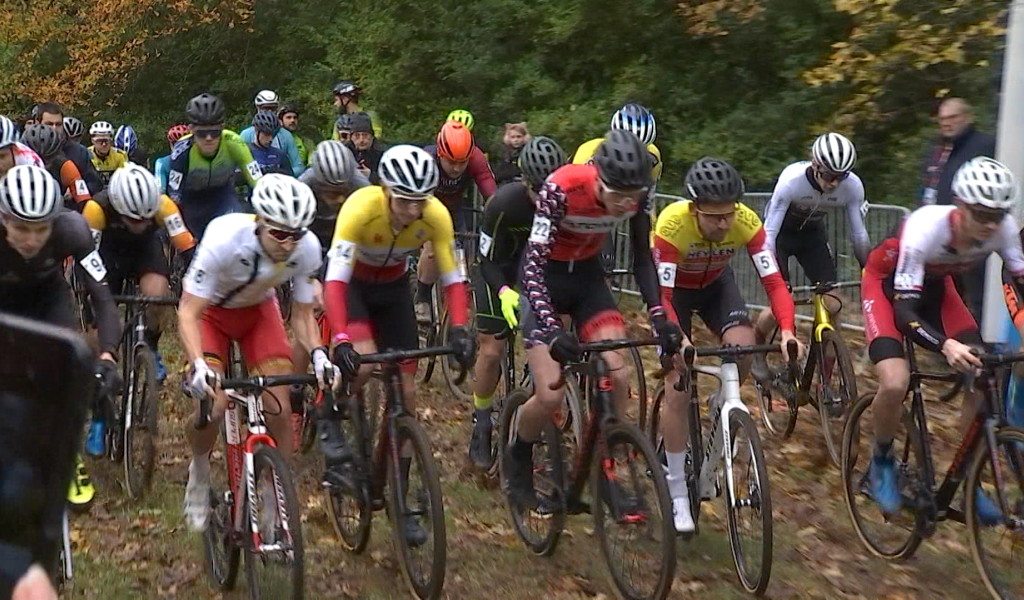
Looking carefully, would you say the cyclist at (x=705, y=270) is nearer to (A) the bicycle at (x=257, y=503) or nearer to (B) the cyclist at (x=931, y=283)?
(B) the cyclist at (x=931, y=283)

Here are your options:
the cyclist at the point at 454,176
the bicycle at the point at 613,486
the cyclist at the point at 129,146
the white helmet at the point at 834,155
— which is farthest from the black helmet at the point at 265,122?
the bicycle at the point at 613,486

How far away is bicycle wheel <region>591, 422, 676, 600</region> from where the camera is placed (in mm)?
5125

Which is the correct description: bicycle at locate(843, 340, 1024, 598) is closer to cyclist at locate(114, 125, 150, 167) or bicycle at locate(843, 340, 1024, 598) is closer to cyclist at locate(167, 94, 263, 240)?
cyclist at locate(167, 94, 263, 240)

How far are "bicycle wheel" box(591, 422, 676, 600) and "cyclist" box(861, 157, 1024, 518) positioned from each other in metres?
1.46

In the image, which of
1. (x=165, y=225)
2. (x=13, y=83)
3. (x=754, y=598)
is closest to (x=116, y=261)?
(x=165, y=225)

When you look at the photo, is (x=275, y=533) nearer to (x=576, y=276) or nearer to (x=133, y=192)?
(x=576, y=276)

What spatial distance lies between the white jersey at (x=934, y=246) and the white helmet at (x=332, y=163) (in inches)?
138

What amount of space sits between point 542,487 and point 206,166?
15.4 feet

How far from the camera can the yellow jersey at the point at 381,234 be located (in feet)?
19.9

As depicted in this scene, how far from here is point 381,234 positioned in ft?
20.7

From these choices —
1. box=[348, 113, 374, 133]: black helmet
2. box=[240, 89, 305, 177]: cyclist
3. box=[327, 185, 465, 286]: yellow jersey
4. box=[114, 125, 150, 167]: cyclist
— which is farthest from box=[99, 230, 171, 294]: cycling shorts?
box=[114, 125, 150, 167]: cyclist

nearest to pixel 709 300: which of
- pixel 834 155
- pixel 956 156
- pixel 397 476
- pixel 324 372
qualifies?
pixel 834 155

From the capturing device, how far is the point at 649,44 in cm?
1706

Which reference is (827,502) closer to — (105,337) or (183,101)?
(105,337)
